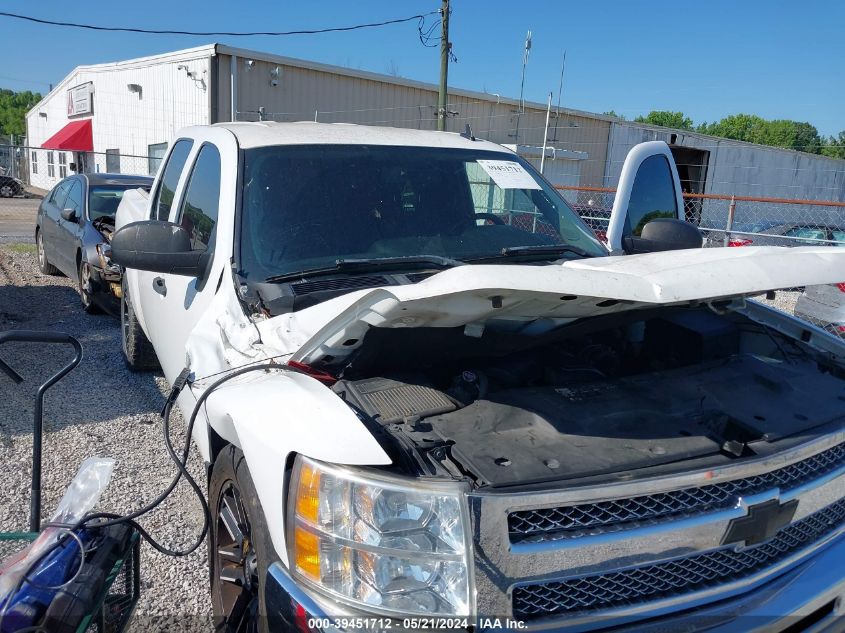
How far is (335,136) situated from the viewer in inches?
130

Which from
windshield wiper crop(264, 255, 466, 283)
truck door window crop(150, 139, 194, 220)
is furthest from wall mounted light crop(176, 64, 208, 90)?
windshield wiper crop(264, 255, 466, 283)

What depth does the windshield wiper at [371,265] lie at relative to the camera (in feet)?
8.54

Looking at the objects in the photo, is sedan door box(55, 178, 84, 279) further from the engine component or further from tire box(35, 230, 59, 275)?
the engine component

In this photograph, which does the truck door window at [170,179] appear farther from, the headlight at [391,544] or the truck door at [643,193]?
the headlight at [391,544]

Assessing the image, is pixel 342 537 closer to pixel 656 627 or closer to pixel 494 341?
pixel 656 627

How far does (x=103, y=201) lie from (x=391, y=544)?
7.83 meters

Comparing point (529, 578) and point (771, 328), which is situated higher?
point (771, 328)

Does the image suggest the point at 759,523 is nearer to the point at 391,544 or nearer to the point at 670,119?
the point at 391,544

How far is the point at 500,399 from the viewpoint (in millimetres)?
2057

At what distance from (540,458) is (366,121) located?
18841 mm

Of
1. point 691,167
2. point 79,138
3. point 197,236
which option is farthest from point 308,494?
point 79,138

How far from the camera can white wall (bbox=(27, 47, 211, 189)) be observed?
17.0m

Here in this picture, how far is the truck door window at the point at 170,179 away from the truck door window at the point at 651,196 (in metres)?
2.65

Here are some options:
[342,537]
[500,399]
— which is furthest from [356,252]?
[342,537]
